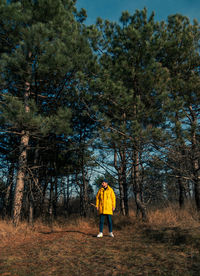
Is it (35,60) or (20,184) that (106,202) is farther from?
(35,60)

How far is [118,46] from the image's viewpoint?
8.28 m

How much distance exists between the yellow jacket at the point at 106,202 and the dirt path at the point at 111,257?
2.76 feet

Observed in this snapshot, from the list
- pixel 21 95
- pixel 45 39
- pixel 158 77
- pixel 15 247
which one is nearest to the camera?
pixel 15 247

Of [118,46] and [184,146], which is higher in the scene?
[118,46]

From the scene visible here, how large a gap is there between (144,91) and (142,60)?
3.99 ft

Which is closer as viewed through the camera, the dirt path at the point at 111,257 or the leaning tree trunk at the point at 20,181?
the dirt path at the point at 111,257

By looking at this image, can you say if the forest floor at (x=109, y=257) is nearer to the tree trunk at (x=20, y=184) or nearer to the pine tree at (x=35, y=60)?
the tree trunk at (x=20, y=184)

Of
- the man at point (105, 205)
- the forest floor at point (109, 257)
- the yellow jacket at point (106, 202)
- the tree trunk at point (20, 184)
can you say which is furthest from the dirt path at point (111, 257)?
the tree trunk at point (20, 184)

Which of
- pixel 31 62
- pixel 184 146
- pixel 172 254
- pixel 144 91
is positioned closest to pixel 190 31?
pixel 144 91

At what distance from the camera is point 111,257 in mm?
3533

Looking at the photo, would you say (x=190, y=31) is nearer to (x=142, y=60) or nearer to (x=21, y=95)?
(x=142, y=60)

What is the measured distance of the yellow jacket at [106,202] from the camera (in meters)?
5.57

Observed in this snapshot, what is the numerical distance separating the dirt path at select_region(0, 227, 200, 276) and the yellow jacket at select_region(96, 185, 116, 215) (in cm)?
84

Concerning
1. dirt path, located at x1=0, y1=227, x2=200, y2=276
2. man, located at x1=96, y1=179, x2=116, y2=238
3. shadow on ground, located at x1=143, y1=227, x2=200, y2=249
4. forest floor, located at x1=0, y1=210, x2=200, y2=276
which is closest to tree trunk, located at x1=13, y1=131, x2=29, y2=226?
forest floor, located at x1=0, y1=210, x2=200, y2=276
